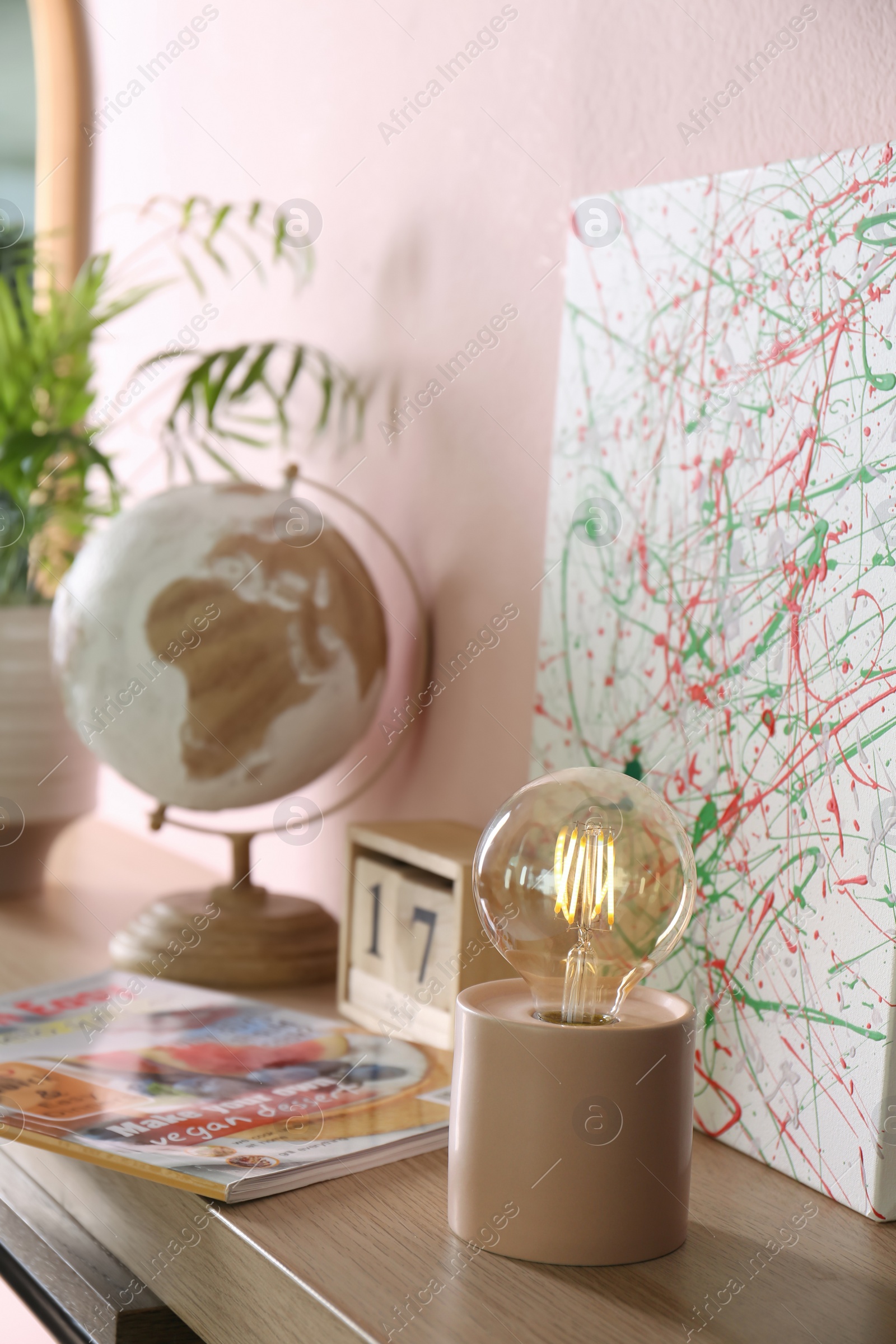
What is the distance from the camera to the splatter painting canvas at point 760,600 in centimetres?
72

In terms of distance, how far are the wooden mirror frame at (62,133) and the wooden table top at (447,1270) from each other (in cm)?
137

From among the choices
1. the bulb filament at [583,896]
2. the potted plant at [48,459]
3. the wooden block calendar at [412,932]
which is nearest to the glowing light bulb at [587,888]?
the bulb filament at [583,896]

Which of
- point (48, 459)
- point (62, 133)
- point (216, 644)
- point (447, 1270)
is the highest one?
point (62, 133)

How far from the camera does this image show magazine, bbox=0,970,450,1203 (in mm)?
727

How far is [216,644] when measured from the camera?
104cm

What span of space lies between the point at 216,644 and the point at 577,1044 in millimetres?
511

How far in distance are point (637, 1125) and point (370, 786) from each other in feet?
2.06

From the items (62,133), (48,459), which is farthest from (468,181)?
(62,133)

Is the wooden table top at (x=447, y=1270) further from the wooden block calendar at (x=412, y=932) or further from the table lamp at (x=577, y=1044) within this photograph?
the wooden block calendar at (x=412, y=932)

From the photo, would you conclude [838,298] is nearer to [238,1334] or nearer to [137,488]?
[238,1334]

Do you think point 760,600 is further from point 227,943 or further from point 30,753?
point 30,753

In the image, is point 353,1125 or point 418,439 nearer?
point 353,1125

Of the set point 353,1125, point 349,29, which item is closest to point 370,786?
point 353,1125

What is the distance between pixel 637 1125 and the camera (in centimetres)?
64
